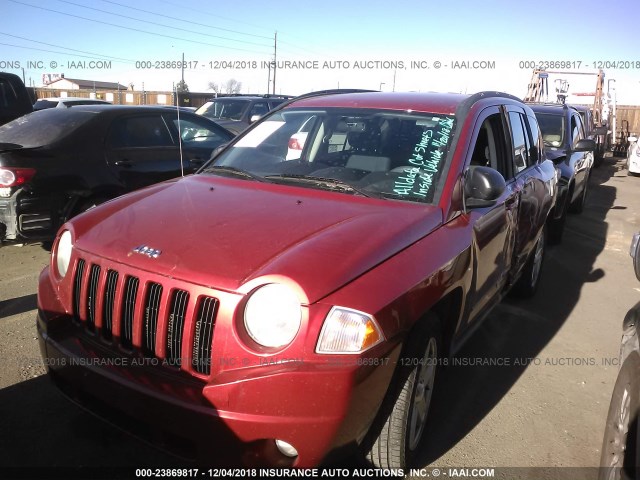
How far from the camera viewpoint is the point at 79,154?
5.30 meters

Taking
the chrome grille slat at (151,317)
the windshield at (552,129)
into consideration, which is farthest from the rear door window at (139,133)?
the windshield at (552,129)

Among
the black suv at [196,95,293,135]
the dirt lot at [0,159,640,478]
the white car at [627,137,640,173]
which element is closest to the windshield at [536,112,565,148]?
the dirt lot at [0,159,640,478]

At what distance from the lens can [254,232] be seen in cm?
234

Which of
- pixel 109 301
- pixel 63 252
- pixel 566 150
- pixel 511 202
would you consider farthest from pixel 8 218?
pixel 566 150

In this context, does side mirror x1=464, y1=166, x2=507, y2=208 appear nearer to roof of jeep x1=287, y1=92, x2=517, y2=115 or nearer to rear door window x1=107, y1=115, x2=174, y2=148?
roof of jeep x1=287, y1=92, x2=517, y2=115

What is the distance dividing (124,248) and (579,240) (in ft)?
24.3

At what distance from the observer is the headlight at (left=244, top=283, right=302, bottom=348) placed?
1930mm

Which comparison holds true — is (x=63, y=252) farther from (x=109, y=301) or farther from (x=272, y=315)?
(x=272, y=315)

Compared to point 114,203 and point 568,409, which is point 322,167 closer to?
point 114,203

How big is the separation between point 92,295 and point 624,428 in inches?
94.4

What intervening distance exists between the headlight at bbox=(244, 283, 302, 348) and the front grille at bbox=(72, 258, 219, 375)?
0.50 ft

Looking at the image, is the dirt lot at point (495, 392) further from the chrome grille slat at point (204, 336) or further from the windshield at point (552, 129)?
the windshield at point (552, 129)

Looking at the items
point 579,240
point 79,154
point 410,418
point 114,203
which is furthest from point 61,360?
point 579,240

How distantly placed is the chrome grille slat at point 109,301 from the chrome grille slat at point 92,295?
0.08 meters
